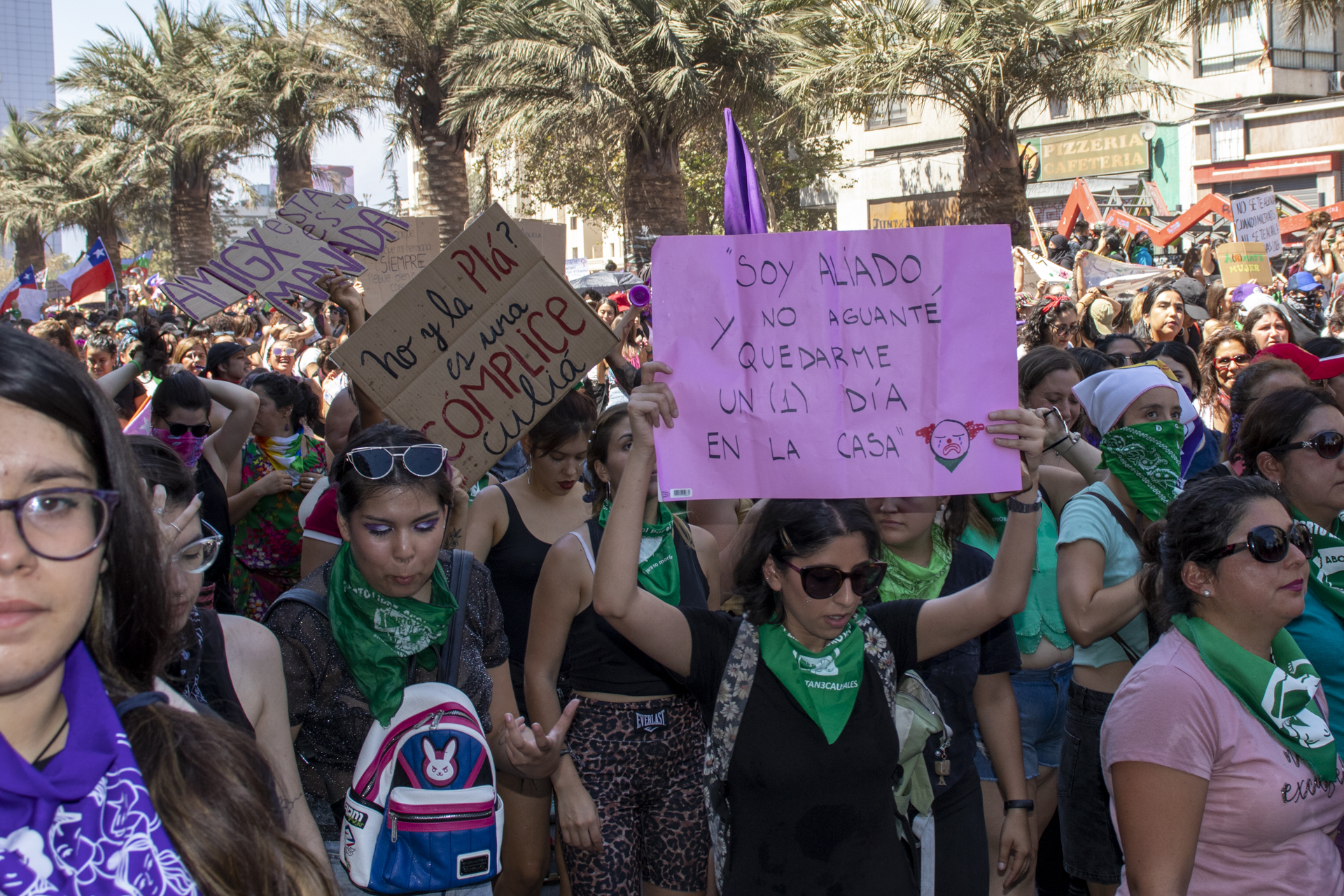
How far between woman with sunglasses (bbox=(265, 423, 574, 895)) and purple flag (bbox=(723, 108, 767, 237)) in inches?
36.2

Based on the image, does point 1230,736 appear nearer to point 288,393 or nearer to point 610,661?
point 610,661

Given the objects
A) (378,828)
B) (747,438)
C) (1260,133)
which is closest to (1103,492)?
(747,438)

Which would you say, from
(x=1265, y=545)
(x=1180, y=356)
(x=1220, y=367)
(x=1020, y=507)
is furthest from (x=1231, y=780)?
(x=1220, y=367)

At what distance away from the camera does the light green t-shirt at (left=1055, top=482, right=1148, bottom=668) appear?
10.5 ft

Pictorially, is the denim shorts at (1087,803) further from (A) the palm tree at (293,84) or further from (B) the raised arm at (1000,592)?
(A) the palm tree at (293,84)

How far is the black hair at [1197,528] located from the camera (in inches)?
99.0

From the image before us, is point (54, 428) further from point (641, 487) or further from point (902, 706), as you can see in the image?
point (902, 706)

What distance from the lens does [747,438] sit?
8.36ft

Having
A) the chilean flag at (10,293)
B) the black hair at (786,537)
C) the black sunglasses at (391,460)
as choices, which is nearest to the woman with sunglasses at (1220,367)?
the black hair at (786,537)

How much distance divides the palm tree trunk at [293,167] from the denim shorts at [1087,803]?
2163cm

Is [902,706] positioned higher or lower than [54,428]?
lower

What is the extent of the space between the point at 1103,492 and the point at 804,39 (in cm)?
1439

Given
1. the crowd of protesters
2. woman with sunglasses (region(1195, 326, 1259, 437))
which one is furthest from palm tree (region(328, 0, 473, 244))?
the crowd of protesters

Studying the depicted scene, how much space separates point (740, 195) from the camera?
2.73m
